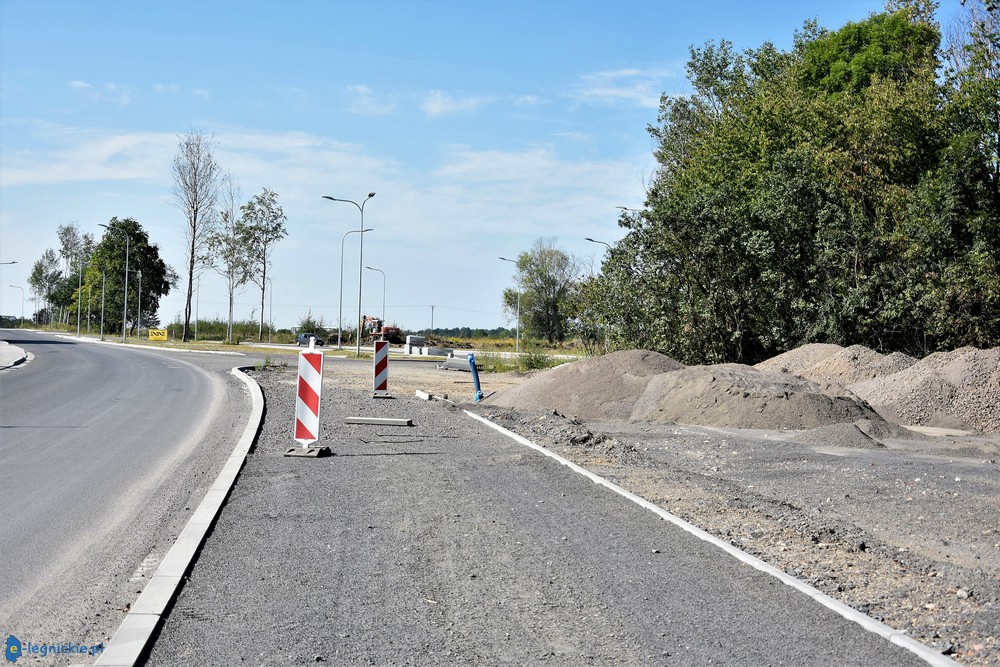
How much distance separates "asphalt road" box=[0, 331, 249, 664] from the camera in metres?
5.05

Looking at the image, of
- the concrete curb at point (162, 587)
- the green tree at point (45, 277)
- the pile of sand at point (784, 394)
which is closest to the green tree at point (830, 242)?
the pile of sand at point (784, 394)

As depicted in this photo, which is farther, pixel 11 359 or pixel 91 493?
pixel 11 359

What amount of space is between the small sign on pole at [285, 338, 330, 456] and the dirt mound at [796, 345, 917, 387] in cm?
1503

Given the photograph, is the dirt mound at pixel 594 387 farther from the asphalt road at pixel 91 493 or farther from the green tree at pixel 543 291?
the green tree at pixel 543 291

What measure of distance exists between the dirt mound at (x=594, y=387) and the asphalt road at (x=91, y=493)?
6.60 meters

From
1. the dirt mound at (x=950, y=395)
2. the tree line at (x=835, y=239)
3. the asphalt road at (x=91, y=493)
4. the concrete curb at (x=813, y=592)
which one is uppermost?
the tree line at (x=835, y=239)

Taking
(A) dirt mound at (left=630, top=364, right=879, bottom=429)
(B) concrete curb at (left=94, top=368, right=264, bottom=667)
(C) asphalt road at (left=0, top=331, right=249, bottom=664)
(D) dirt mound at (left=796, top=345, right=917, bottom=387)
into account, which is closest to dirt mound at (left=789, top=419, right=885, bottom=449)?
(A) dirt mound at (left=630, top=364, right=879, bottom=429)

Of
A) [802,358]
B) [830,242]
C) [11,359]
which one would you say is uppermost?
[830,242]

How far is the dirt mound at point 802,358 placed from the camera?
2425cm

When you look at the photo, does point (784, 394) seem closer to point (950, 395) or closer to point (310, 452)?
point (950, 395)

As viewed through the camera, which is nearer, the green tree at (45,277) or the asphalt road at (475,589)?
the asphalt road at (475,589)

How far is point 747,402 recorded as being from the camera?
17.0 metres

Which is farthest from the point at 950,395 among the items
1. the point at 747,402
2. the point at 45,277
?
the point at 45,277

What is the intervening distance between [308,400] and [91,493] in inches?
134
